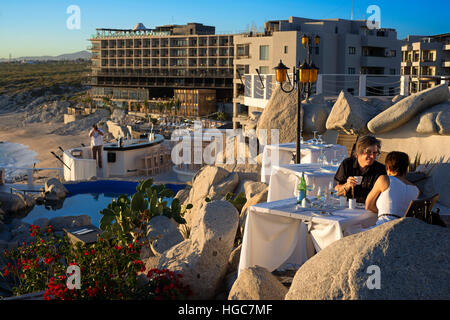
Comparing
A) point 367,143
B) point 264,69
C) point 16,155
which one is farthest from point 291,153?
point 16,155

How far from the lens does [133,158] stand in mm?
21156

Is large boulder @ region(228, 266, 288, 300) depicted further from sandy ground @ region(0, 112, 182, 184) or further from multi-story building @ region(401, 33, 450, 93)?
multi-story building @ region(401, 33, 450, 93)

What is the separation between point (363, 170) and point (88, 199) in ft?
41.9

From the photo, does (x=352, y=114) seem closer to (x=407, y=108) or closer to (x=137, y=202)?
(x=407, y=108)

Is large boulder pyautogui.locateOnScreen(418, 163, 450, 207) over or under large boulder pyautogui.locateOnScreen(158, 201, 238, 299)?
over

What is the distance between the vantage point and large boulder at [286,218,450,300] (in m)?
3.33

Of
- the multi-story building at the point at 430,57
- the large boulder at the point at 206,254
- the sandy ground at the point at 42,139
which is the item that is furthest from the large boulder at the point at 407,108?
the multi-story building at the point at 430,57

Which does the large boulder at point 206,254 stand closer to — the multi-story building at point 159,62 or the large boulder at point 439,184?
the large boulder at point 439,184

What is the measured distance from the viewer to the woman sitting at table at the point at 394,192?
16.1 ft

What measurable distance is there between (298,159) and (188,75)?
6694 cm

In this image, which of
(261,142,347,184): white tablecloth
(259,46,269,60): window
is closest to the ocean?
(259,46,269,60): window

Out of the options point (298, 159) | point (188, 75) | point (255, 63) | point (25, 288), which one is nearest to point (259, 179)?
point (298, 159)

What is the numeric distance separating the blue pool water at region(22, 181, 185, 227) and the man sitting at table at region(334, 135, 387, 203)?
361 inches

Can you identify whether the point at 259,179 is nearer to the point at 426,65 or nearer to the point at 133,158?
the point at 133,158
